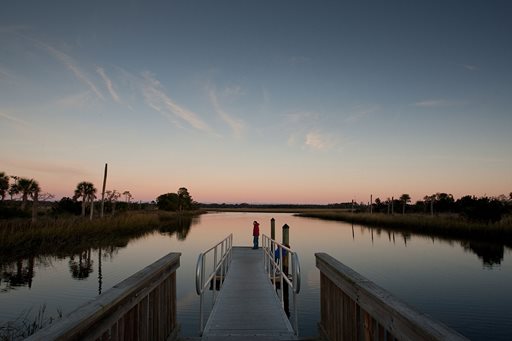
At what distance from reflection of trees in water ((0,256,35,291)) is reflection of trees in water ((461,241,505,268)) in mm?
21015

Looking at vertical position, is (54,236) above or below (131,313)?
below

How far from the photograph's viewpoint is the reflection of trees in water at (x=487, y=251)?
61.9 feet

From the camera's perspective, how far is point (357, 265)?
19672 mm

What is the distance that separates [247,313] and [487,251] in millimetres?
20779

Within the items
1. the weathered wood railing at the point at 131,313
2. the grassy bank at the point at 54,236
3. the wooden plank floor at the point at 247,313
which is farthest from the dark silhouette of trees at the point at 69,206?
the weathered wood railing at the point at 131,313

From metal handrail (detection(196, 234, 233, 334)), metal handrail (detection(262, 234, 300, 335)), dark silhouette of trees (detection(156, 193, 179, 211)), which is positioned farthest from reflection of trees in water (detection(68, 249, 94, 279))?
dark silhouette of trees (detection(156, 193, 179, 211))

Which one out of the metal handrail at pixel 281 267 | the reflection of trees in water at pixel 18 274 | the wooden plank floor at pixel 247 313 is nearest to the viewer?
the wooden plank floor at pixel 247 313

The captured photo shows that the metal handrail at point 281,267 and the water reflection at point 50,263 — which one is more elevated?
the metal handrail at point 281,267

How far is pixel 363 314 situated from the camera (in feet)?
10.1

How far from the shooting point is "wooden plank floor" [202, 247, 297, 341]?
541 centimetres

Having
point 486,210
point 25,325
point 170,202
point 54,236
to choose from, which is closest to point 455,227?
point 486,210

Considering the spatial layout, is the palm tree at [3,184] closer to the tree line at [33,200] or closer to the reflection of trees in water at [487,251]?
the tree line at [33,200]

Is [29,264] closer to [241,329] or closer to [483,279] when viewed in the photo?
[241,329]

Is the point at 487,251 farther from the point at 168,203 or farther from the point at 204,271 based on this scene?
the point at 168,203
